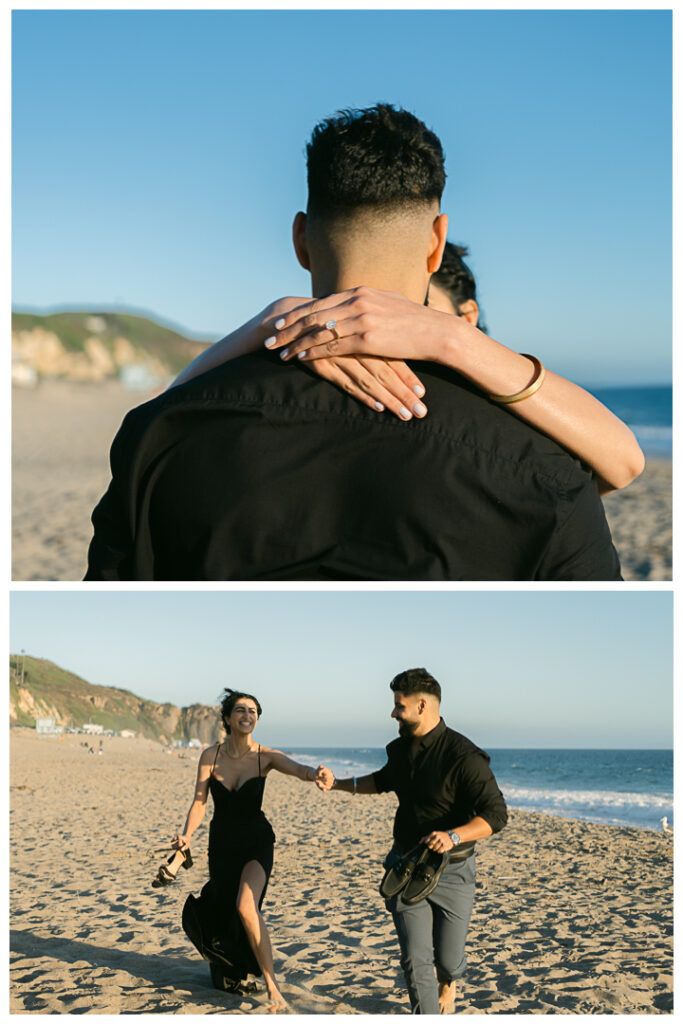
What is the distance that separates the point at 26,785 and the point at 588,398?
2122 cm

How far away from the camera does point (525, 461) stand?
2.00 metres

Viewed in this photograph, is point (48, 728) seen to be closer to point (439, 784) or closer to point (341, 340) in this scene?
point (439, 784)

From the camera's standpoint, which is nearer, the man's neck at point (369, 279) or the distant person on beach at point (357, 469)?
the distant person on beach at point (357, 469)

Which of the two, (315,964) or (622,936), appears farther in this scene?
(622,936)

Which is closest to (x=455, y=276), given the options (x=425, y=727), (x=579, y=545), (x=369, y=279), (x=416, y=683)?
(x=416, y=683)

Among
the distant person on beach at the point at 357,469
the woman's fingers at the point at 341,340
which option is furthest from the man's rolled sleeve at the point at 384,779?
the woman's fingers at the point at 341,340

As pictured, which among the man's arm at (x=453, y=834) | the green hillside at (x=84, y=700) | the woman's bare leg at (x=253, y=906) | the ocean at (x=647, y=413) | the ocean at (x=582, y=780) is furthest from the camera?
the ocean at (x=647, y=413)

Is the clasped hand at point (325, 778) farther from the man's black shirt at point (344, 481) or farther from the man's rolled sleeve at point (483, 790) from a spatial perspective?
the man's black shirt at point (344, 481)

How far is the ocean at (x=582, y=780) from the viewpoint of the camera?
21.2 meters

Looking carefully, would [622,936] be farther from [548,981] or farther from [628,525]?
[628,525]

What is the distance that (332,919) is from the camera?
805 cm

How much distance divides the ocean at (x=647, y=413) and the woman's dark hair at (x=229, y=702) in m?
30.6

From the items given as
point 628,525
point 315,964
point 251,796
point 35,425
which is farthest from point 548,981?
point 35,425

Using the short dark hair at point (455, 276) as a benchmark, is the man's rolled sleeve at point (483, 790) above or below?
below
